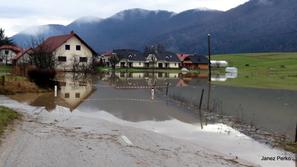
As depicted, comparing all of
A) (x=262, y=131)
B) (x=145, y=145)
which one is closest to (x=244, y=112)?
(x=262, y=131)

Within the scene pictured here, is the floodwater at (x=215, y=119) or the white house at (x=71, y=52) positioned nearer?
the floodwater at (x=215, y=119)

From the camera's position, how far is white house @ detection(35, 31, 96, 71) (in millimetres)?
90750

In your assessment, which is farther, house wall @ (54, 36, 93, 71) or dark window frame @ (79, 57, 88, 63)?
dark window frame @ (79, 57, 88, 63)

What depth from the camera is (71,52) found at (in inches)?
3639

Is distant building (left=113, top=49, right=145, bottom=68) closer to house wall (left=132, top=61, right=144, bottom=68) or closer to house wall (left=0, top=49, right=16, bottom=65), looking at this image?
house wall (left=132, top=61, right=144, bottom=68)

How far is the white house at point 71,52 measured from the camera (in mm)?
90750

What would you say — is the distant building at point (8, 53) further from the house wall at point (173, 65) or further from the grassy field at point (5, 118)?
the grassy field at point (5, 118)

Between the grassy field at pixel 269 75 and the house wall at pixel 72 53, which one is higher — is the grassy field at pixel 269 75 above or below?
below

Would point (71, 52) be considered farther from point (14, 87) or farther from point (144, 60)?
point (14, 87)

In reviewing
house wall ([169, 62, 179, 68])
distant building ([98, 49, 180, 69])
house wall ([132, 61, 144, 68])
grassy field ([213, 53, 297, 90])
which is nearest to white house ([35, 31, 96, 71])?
grassy field ([213, 53, 297, 90])

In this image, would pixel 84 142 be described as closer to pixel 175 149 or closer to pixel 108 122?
pixel 175 149

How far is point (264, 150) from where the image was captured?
15188 millimetres

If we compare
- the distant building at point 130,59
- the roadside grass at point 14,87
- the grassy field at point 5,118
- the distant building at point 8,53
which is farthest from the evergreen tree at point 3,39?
the grassy field at point 5,118

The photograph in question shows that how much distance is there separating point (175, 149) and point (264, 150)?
3.12 metres
